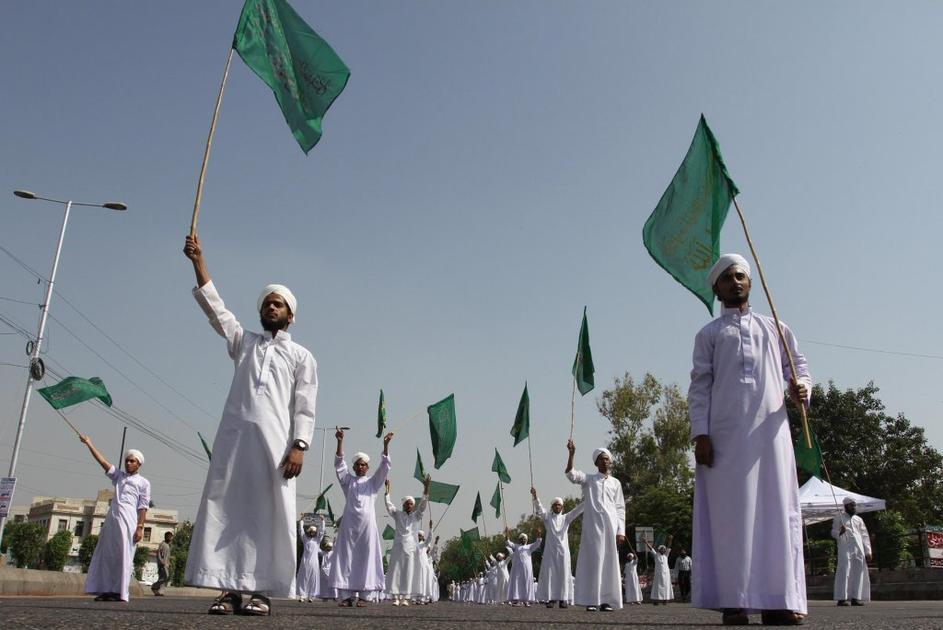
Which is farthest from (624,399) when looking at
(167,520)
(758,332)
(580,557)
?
(167,520)

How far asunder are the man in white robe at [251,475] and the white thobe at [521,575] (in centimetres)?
2052

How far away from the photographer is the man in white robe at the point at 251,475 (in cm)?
498

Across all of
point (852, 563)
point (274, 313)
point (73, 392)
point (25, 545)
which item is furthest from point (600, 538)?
point (25, 545)

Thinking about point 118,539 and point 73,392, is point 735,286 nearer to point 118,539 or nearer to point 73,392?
point 118,539

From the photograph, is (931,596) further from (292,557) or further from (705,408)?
(292,557)

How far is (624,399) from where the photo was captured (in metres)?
39.1

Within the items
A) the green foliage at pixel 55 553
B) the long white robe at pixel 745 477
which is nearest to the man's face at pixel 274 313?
the long white robe at pixel 745 477

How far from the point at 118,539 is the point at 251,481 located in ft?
16.7

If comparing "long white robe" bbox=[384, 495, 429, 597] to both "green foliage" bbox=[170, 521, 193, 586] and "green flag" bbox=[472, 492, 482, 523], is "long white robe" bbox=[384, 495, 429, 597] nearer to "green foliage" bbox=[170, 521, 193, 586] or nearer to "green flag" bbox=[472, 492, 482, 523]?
"green flag" bbox=[472, 492, 482, 523]

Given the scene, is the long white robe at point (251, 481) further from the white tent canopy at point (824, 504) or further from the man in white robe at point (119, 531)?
the white tent canopy at point (824, 504)

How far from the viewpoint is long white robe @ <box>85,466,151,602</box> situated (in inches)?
356

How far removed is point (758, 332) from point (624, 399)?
1360 inches

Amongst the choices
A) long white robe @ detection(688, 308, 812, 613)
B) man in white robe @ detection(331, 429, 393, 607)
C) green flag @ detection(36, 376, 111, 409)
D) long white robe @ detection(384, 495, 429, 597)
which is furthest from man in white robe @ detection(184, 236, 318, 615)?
long white robe @ detection(384, 495, 429, 597)

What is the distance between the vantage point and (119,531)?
9.27 meters
